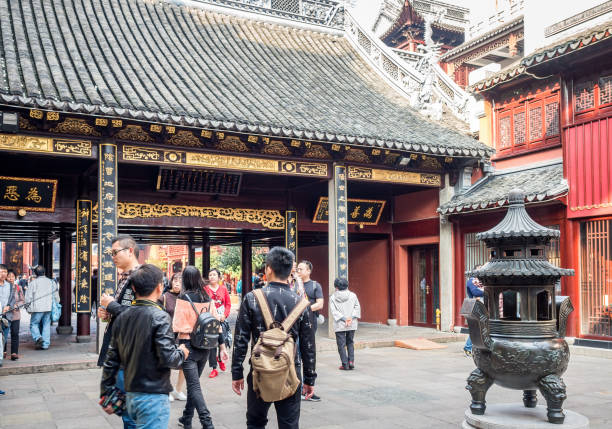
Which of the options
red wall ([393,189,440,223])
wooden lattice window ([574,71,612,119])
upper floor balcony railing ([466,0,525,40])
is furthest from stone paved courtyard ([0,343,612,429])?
→ upper floor balcony railing ([466,0,525,40])

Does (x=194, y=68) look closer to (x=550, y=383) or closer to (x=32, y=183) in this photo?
(x=32, y=183)

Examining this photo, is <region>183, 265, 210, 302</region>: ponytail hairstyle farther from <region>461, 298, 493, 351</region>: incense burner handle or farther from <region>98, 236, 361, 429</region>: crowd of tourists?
<region>461, 298, 493, 351</region>: incense burner handle

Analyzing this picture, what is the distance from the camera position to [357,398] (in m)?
6.84

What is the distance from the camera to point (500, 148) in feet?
41.5

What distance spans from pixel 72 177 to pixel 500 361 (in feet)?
29.5

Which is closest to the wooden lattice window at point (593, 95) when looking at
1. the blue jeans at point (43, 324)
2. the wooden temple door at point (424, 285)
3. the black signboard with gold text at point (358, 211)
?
the wooden temple door at point (424, 285)

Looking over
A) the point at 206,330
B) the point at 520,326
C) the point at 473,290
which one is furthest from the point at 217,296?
the point at 473,290

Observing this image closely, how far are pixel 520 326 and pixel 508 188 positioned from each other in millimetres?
6555

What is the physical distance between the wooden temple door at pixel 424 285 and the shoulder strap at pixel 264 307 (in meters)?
10.4

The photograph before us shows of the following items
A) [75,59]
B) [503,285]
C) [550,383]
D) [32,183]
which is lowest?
[550,383]

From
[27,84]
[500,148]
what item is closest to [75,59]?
[27,84]

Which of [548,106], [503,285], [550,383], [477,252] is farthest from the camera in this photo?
[477,252]

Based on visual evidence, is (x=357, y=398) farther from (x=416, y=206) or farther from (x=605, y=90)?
(x=416, y=206)

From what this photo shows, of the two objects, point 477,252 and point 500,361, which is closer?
point 500,361
